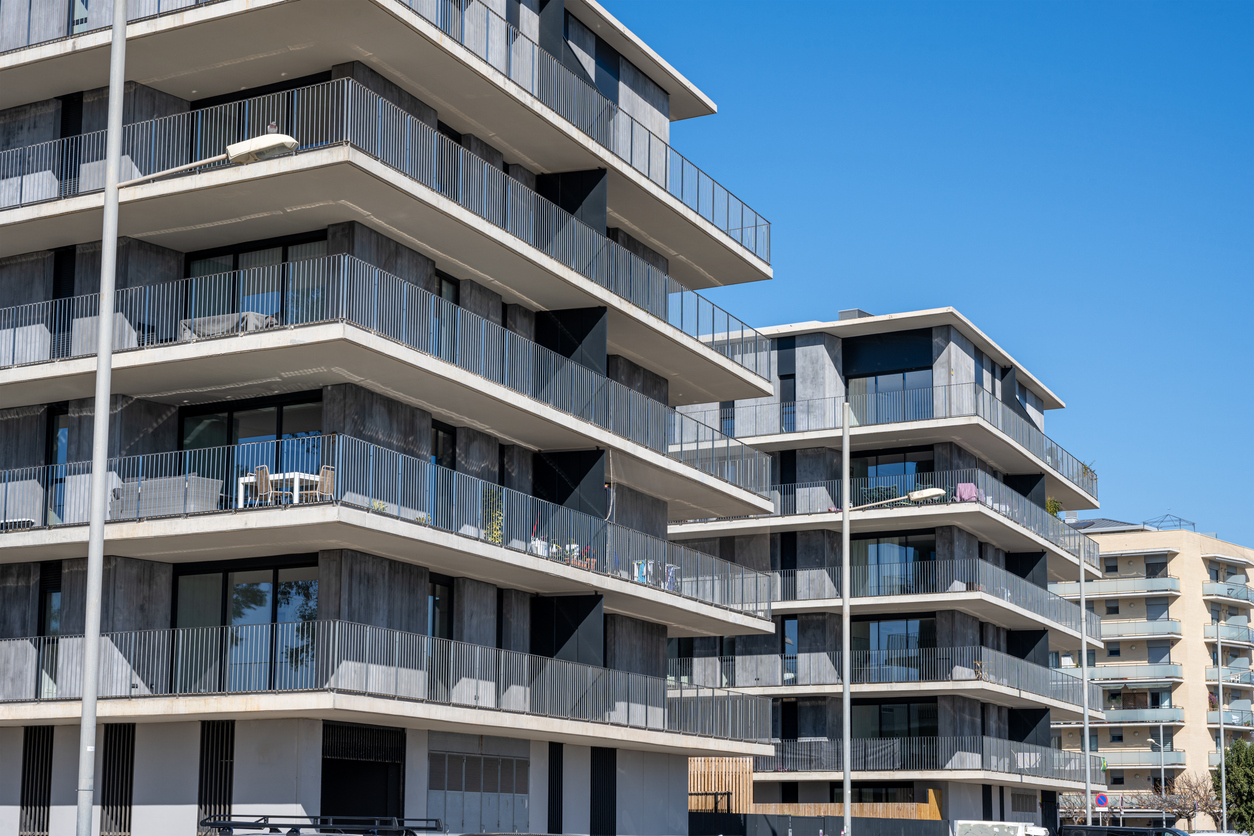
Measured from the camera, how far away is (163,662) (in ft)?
93.0

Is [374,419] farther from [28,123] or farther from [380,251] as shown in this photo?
[28,123]

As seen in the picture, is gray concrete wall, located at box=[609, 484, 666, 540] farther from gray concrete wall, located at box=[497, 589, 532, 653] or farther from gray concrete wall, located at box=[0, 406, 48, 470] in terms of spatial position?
gray concrete wall, located at box=[0, 406, 48, 470]

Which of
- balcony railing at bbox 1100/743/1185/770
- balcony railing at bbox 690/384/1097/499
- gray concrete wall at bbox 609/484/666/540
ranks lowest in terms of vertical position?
balcony railing at bbox 1100/743/1185/770

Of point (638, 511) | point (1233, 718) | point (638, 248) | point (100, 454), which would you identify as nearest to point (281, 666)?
point (100, 454)

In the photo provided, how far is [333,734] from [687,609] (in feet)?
40.0

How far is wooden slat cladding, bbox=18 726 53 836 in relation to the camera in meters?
29.8

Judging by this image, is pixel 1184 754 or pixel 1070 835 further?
pixel 1184 754

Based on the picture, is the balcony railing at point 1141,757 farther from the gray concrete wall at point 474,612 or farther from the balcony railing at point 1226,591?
the gray concrete wall at point 474,612

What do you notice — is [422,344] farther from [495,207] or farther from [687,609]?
[687,609]

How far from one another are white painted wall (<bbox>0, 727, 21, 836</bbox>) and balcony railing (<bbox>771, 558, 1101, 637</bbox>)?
28.8m

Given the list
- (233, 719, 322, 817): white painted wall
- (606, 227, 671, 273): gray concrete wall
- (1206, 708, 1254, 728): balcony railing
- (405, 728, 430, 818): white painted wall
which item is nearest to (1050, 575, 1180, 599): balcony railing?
(1206, 708, 1254, 728): balcony railing

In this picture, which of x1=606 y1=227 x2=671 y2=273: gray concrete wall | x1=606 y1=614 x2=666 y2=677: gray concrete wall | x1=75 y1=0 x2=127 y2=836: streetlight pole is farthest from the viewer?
x1=606 y1=227 x2=671 y2=273: gray concrete wall

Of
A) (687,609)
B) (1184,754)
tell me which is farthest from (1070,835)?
(1184,754)

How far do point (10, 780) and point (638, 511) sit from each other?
16.2 meters
